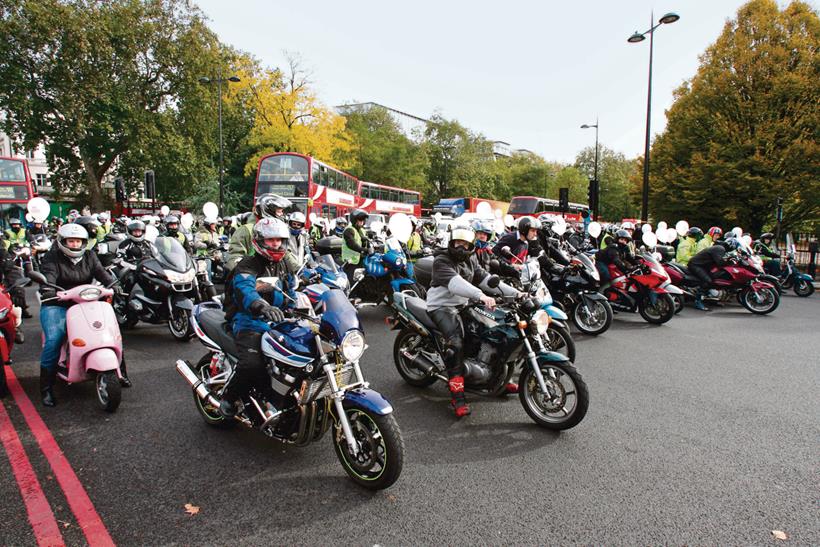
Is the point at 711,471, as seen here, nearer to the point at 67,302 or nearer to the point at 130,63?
the point at 67,302

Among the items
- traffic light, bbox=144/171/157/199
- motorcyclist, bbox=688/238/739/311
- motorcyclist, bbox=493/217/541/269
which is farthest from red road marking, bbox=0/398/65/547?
traffic light, bbox=144/171/157/199

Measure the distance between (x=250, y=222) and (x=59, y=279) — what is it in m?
2.31

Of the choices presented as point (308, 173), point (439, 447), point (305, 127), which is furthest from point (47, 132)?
point (439, 447)

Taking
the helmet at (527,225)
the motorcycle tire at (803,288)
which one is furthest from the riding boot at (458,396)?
the motorcycle tire at (803,288)

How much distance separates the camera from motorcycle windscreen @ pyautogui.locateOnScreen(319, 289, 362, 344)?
3.06m

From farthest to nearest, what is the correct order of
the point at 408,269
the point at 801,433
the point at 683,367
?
1. the point at 408,269
2. the point at 683,367
3. the point at 801,433

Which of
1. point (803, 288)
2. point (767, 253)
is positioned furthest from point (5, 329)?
point (803, 288)

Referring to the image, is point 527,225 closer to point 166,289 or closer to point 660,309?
point 660,309

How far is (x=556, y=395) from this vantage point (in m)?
4.27

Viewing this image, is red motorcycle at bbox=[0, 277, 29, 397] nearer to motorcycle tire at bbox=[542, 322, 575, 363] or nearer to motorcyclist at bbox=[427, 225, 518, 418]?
motorcyclist at bbox=[427, 225, 518, 418]

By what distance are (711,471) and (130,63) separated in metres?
34.2

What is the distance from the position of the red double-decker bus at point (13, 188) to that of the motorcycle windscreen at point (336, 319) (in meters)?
20.5

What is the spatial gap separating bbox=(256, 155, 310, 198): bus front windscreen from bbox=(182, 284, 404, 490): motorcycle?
1768 centimetres

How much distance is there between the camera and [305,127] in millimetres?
33625
